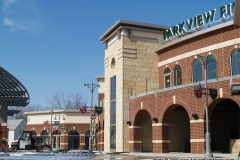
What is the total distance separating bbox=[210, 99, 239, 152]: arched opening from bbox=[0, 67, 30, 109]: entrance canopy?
42.7m

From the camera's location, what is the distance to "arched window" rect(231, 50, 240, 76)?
3553cm

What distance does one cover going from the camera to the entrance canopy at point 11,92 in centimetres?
7419

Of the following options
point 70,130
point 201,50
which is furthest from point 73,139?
point 201,50

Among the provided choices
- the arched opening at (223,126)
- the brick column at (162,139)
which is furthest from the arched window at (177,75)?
the brick column at (162,139)

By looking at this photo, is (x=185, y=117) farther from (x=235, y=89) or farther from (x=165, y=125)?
(x=235, y=89)

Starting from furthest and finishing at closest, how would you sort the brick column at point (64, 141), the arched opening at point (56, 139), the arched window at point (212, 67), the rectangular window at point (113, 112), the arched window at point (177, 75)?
the arched opening at point (56, 139), the brick column at point (64, 141), the rectangular window at point (113, 112), the arched window at point (177, 75), the arched window at point (212, 67)

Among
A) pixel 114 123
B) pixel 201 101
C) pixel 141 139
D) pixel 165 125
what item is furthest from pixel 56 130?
pixel 201 101

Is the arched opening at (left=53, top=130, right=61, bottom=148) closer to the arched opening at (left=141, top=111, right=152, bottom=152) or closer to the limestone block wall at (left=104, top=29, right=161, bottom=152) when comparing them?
the limestone block wall at (left=104, top=29, right=161, bottom=152)

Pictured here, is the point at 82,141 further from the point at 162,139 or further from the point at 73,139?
the point at 162,139

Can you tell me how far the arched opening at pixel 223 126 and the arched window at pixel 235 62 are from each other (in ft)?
24.2

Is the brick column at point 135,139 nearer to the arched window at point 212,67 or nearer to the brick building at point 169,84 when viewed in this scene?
the brick building at point 169,84

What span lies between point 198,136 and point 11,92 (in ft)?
181

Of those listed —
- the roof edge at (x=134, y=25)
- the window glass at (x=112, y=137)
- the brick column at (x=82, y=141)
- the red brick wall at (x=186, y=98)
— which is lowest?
the brick column at (x=82, y=141)

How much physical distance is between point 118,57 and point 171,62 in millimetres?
6696
